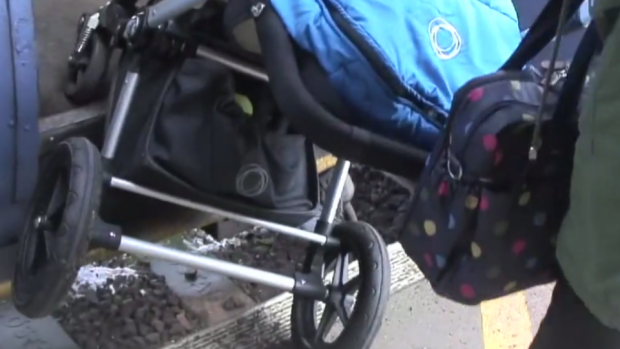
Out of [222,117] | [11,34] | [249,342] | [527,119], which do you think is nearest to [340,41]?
[527,119]

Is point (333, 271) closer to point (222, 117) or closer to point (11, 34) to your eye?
point (222, 117)

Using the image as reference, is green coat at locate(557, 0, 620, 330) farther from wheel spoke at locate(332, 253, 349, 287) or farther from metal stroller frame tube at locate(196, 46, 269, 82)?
wheel spoke at locate(332, 253, 349, 287)

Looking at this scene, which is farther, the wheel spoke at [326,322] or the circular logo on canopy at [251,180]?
the wheel spoke at [326,322]

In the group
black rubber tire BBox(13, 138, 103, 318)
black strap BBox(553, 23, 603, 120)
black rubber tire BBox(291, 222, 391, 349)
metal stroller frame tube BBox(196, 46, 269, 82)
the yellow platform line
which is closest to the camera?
black strap BBox(553, 23, 603, 120)

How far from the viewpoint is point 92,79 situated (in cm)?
168

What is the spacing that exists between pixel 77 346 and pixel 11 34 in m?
0.61

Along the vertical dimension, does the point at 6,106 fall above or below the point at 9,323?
above

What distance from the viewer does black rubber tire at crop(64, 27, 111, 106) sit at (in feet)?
5.43

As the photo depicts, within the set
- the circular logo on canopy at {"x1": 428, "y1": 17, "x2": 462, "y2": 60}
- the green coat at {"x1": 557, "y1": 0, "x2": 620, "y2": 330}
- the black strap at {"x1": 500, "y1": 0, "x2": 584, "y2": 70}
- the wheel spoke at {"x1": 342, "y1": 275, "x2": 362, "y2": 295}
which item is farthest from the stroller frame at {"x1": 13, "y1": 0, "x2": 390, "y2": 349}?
the green coat at {"x1": 557, "y1": 0, "x2": 620, "y2": 330}

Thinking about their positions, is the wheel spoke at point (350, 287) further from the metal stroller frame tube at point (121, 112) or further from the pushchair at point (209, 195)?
the metal stroller frame tube at point (121, 112)

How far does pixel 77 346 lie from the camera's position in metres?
1.69

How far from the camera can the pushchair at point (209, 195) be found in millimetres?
1138

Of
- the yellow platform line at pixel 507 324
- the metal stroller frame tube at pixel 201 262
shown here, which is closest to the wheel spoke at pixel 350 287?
the metal stroller frame tube at pixel 201 262

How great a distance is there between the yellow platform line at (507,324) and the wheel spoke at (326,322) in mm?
353
